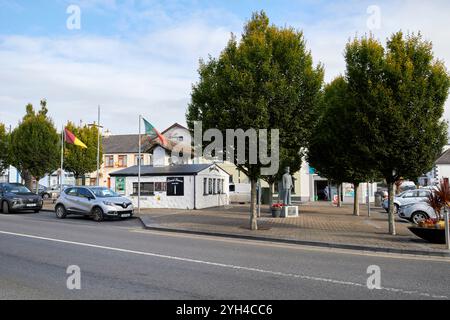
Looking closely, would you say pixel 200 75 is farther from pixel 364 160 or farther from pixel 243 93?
pixel 364 160

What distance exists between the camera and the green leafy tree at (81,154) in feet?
112

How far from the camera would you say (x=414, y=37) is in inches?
523

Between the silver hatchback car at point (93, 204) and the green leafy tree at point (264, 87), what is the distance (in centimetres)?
670

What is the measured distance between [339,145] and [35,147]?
24531 millimetres

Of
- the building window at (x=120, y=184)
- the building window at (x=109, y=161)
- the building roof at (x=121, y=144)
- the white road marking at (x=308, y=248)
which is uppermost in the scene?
the building roof at (x=121, y=144)

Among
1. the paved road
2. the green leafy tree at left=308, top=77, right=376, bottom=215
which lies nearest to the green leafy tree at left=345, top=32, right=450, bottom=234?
the green leafy tree at left=308, top=77, right=376, bottom=215

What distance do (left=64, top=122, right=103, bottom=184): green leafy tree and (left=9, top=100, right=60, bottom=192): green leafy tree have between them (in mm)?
1464

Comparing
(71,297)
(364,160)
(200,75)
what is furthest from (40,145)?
(71,297)

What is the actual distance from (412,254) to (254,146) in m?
6.17

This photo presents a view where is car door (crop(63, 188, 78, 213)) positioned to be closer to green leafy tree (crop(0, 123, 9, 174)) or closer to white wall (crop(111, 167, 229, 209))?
white wall (crop(111, 167, 229, 209))
